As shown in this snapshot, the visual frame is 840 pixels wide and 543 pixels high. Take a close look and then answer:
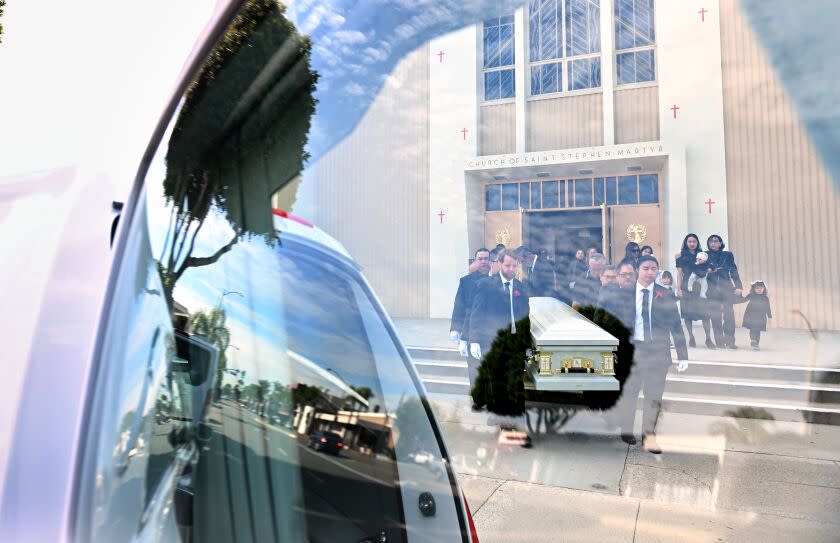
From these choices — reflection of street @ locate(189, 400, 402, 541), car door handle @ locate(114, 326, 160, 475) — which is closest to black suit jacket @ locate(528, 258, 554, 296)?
reflection of street @ locate(189, 400, 402, 541)

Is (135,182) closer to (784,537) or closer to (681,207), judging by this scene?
(681,207)


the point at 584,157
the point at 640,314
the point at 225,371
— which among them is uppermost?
the point at 584,157

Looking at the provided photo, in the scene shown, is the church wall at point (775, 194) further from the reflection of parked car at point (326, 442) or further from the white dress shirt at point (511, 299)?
the reflection of parked car at point (326, 442)

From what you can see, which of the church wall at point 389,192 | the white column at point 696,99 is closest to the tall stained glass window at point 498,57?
the church wall at point 389,192

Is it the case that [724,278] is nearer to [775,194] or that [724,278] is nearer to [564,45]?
[775,194]

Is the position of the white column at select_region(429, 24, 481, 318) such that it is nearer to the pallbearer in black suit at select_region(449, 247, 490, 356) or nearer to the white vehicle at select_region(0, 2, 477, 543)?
the pallbearer in black suit at select_region(449, 247, 490, 356)

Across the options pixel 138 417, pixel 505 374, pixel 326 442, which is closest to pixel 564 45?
pixel 505 374
